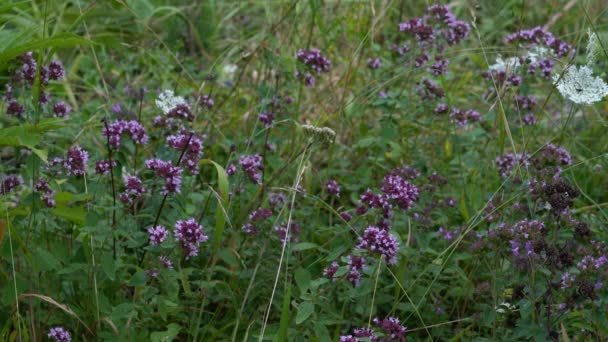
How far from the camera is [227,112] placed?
3.97 meters

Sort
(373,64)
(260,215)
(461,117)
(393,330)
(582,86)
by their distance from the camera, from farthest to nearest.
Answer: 1. (373,64)
2. (461,117)
3. (582,86)
4. (260,215)
5. (393,330)

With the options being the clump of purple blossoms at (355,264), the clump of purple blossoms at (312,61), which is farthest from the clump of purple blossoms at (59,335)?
the clump of purple blossoms at (312,61)

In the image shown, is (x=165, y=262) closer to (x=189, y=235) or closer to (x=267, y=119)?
(x=189, y=235)

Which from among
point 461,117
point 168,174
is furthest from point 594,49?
point 168,174

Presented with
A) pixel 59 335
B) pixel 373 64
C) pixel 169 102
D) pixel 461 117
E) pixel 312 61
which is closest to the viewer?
pixel 59 335

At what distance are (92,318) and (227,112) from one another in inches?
66.8

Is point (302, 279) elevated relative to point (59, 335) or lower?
elevated

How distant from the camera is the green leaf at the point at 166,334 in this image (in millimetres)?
2327

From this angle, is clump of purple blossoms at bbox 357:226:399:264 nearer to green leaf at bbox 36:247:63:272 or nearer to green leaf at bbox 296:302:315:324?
green leaf at bbox 296:302:315:324

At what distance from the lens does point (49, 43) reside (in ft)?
7.36

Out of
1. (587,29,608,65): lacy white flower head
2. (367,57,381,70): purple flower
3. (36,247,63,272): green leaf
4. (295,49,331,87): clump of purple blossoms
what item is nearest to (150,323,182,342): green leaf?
(36,247,63,272): green leaf

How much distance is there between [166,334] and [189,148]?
0.62 m

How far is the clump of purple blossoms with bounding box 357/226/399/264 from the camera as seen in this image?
2260 millimetres

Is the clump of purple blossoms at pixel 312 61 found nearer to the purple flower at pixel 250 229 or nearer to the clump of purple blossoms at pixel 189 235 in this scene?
the purple flower at pixel 250 229
